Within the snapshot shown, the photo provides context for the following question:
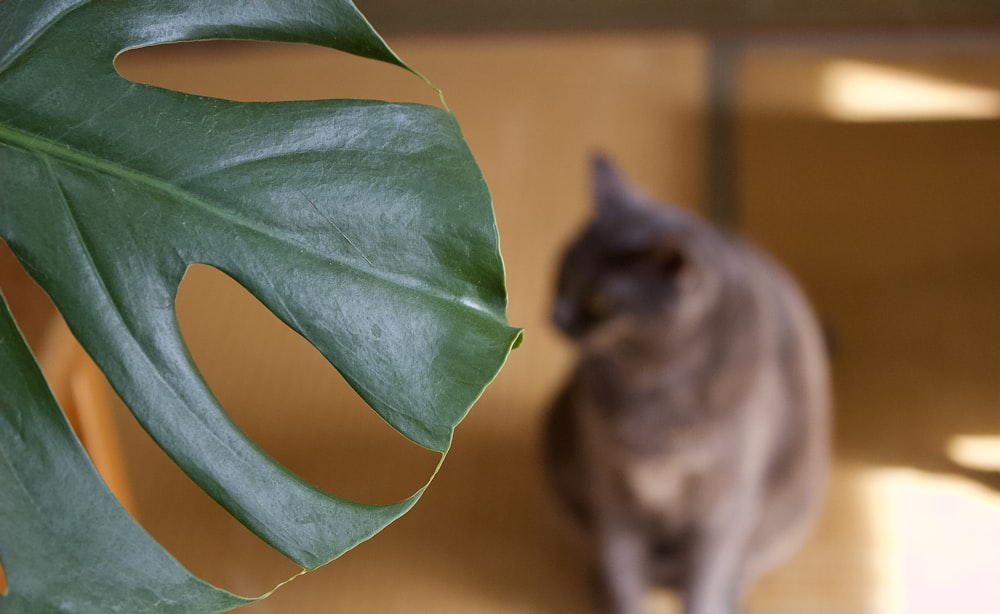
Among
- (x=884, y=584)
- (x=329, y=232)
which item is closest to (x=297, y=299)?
(x=329, y=232)

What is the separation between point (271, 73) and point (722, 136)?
0.80 meters

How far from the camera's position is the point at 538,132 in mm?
1676

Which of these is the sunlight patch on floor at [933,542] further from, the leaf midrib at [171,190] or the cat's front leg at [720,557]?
the leaf midrib at [171,190]

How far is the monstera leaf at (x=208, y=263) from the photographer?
360 millimetres

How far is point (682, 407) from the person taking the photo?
1045 millimetres

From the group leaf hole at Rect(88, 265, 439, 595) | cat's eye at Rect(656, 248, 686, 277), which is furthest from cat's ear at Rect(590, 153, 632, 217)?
leaf hole at Rect(88, 265, 439, 595)

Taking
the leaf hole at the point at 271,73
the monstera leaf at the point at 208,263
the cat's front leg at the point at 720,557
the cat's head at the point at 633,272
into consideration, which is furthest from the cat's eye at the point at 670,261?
the leaf hole at the point at 271,73

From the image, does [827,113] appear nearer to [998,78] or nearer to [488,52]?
[998,78]

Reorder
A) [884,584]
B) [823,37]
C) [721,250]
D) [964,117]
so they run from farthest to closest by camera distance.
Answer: [823,37]
[964,117]
[884,584]
[721,250]

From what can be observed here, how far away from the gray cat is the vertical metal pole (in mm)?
333

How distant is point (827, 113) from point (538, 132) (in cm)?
48

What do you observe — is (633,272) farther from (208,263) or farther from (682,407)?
(208,263)

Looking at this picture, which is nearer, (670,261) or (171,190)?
(171,190)

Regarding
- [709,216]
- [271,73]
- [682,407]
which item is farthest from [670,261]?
[271,73]
